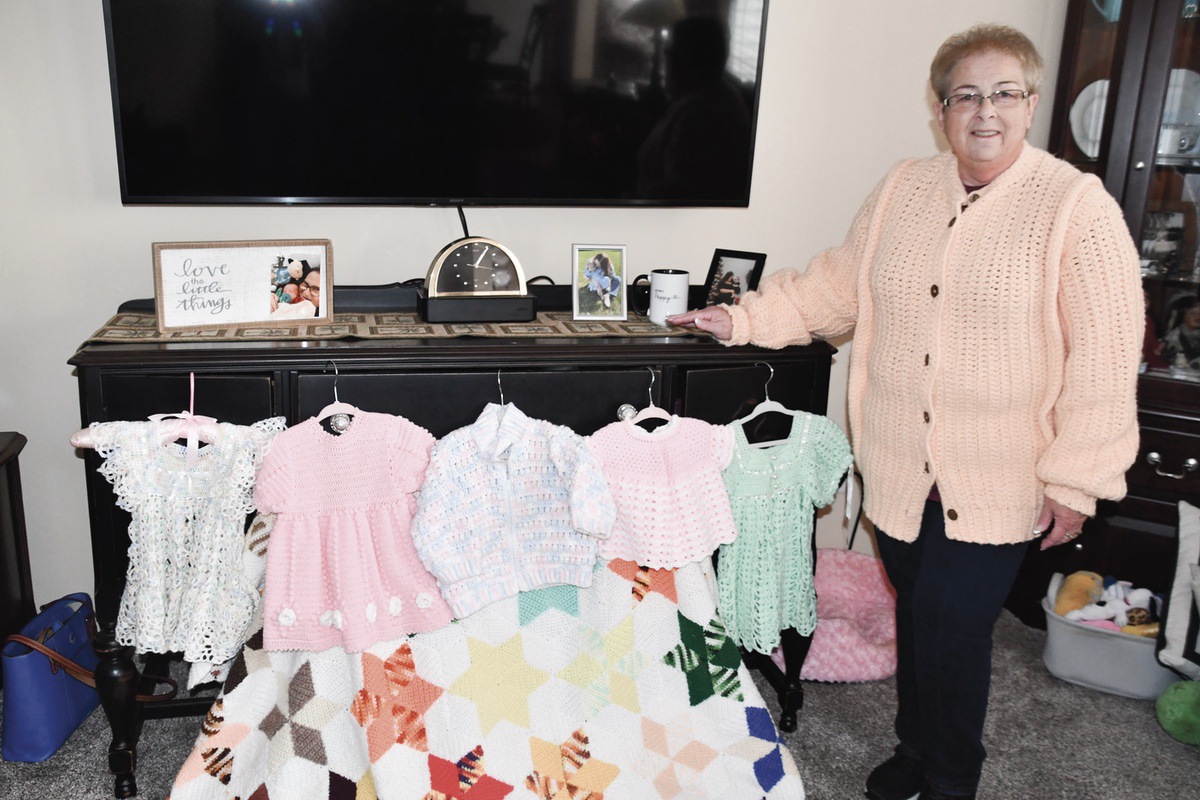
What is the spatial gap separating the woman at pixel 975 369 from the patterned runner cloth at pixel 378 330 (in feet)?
1.55

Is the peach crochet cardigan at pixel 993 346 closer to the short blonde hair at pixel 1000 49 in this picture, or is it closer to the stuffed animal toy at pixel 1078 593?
the short blonde hair at pixel 1000 49

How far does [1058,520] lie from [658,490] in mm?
667

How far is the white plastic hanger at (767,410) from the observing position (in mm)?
1917

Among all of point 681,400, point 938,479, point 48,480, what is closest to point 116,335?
point 48,480

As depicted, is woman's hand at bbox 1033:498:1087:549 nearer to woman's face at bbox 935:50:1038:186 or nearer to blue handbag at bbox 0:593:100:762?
woman's face at bbox 935:50:1038:186

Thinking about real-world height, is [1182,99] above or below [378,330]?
above

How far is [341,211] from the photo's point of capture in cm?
222

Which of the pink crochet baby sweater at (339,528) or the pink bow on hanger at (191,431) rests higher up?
the pink bow on hanger at (191,431)

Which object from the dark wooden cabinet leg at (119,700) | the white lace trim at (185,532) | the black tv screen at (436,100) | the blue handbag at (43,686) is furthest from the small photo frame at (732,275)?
the blue handbag at (43,686)

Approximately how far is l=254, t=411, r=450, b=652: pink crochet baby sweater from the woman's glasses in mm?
1025

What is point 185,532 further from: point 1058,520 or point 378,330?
point 1058,520

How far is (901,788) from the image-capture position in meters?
1.87

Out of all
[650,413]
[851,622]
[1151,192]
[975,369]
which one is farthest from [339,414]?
[1151,192]

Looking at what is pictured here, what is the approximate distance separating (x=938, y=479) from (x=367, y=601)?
988 millimetres
